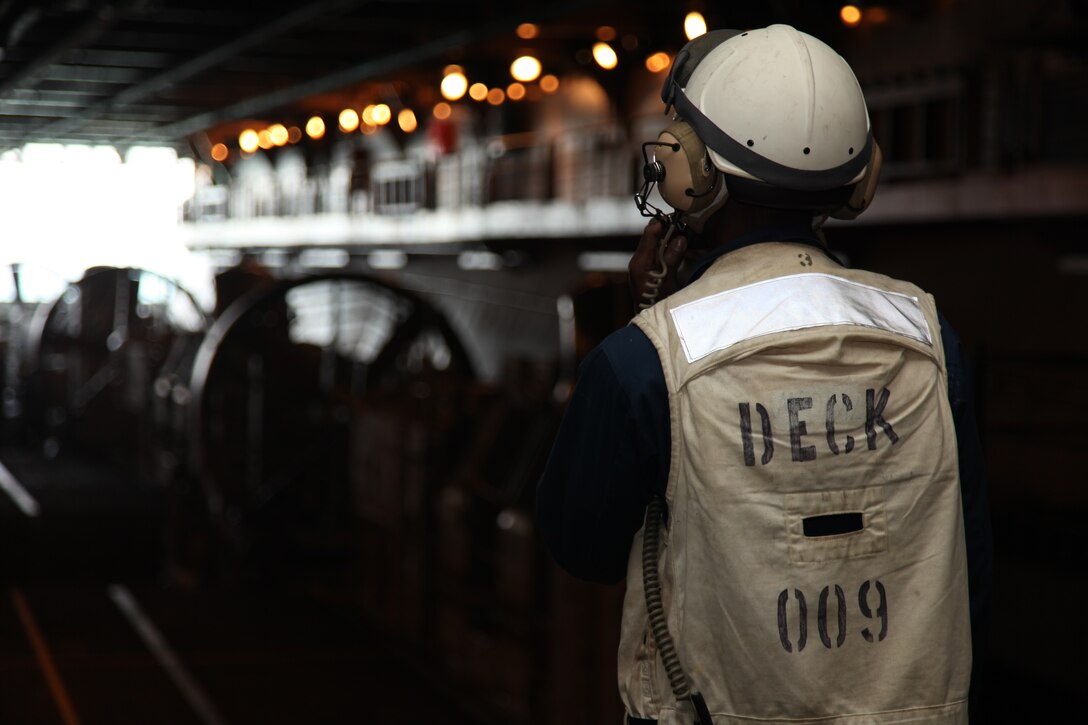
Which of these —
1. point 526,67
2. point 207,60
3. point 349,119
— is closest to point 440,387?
point 526,67

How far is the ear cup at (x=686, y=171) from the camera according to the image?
5.81 feet

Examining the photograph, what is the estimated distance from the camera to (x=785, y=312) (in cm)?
171

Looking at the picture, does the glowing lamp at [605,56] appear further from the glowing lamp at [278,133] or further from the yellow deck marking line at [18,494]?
the glowing lamp at [278,133]

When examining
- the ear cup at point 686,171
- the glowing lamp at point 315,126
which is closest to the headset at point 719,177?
the ear cup at point 686,171

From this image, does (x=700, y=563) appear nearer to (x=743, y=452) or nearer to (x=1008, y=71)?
(x=743, y=452)

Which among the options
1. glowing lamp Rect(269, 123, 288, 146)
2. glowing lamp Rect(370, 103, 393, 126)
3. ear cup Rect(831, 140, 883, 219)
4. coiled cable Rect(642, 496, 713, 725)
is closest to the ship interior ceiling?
coiled cable Rect(642, 496, 713, 725)

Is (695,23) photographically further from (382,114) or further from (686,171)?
(686,171)

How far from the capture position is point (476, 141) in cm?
1917

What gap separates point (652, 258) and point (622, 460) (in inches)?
12.8

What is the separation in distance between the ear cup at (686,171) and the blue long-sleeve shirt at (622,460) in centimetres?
8

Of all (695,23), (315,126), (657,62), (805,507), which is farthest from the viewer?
(315,126)

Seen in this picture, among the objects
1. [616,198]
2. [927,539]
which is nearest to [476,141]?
[616,198]

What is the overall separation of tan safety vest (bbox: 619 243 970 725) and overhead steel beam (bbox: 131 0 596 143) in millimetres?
10443

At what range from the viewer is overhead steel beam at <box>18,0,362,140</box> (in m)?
13.1
